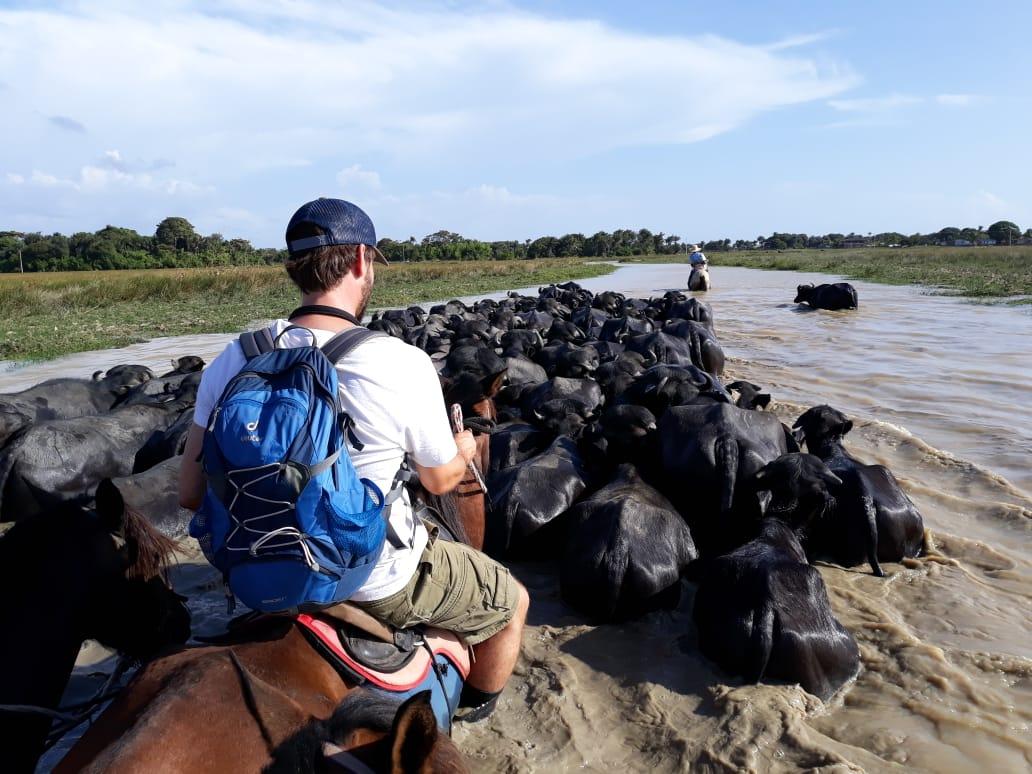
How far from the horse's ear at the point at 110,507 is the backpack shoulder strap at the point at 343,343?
2.77ft

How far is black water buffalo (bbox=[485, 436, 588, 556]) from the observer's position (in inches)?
193

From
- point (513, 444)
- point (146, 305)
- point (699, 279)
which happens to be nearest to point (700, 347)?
point (513, 444)

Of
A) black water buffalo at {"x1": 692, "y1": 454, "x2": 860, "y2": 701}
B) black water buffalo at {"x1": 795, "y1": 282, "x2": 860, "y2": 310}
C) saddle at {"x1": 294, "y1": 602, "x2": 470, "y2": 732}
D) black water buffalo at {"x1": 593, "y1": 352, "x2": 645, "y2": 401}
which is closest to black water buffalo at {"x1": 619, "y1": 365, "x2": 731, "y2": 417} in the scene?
black water buffalo at {"x1": 593, "y1": 352, "x2": 645, "y2": 401}

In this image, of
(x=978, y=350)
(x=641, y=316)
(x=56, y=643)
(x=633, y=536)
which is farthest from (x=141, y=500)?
(x=978, y=350)

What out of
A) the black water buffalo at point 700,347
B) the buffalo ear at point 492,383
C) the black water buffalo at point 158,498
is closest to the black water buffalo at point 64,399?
the black water buffalo at point 158,498

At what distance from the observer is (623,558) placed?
4.10m

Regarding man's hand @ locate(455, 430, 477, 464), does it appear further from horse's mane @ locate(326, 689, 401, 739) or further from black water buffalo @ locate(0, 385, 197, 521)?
black water buffalo @ locate(0, 385, 197, 521)

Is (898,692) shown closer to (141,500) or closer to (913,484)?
(913,484)

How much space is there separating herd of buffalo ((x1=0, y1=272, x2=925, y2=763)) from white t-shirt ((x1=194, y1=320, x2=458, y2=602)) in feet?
Answer: 2.15

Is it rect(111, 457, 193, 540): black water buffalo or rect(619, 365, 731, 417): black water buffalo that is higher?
rect(619, 365, 731, 417): black water buffalo

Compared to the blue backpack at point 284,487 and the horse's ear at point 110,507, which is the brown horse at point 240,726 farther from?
the horse's ear at point 110,507

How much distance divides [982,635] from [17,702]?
4310mm

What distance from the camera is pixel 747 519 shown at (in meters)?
4.82

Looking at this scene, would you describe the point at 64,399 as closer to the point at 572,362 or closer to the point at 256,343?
the point at 572,362
